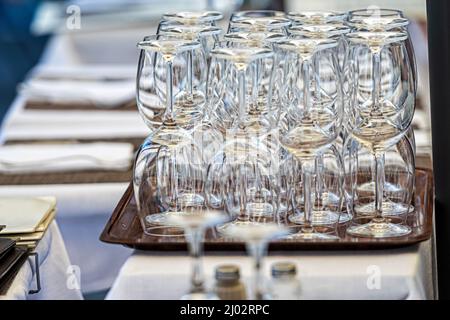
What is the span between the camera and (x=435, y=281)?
1.69 meters

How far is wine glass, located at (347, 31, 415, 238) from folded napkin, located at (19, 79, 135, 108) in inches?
70.0

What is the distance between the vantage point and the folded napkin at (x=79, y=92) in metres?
3.28

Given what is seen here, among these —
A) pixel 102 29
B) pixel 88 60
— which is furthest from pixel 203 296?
pixel 102 29

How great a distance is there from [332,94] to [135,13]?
3.77 metres

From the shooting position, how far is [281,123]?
5.17 ft

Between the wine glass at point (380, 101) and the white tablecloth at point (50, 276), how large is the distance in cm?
47

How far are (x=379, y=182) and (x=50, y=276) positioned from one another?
601 mm

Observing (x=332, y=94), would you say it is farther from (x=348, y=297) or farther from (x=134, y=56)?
(x=134, y=56)

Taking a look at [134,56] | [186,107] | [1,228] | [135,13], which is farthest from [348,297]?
[135,13]

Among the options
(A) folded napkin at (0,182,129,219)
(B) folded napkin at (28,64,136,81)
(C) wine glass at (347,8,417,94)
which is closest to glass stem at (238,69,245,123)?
(C) wine glass at (347,8,417,94)

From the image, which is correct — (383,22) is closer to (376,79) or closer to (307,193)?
(376,79)

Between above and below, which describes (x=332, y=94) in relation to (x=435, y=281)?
above

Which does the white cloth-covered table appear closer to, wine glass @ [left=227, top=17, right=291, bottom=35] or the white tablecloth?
the white tablecloth

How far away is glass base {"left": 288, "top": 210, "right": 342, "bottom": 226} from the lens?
1.58 m
